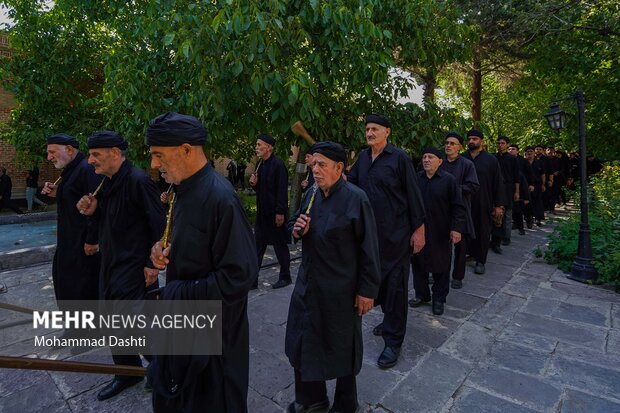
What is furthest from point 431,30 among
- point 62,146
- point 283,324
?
point 62,146

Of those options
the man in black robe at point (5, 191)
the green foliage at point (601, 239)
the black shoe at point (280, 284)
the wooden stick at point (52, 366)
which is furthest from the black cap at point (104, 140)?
the man in black robe at point (5, 191)

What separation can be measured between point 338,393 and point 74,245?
2627 mm

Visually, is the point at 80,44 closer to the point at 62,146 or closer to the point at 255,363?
the point at 62,146

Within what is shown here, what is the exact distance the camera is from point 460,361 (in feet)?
11.6

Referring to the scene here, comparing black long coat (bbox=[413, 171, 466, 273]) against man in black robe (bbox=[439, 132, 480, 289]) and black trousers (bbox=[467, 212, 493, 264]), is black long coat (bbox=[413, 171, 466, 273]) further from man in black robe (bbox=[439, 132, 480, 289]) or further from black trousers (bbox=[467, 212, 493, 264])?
black trousers (bbox=[467, 212, 493, 264])

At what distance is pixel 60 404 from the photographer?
291cm

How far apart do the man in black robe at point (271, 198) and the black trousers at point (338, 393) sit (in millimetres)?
2778

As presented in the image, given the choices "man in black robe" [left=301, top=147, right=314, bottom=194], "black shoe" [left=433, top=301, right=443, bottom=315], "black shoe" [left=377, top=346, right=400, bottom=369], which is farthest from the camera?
"black shoe" [left=433, top=301, right=443, bottom=315]

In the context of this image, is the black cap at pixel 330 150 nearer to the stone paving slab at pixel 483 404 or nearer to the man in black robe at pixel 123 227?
the man in black robe at pixel 123 227

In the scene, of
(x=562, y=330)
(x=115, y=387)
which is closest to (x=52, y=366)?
(x=115, y=387)

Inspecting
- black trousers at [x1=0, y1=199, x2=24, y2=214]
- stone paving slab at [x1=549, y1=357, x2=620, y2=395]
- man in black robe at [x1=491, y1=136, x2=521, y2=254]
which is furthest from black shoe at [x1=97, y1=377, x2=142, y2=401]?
black trousers at [x1=0, y1=199, x2=24, y2=214]

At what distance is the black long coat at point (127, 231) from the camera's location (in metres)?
2.88

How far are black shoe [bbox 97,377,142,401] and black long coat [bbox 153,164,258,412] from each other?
4.64ft

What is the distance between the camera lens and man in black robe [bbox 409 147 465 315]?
14.6ft
